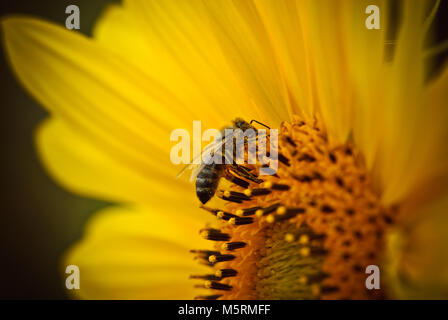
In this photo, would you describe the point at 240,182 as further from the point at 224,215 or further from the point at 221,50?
the point at 221,50

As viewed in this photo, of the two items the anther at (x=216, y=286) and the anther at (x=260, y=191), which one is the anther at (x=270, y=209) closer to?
the anther at (x=260, y=191)

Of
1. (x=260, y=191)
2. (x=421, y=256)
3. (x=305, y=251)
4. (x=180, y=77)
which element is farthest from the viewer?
(x=180, y=77)

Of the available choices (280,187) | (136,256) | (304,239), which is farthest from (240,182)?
(136,256)

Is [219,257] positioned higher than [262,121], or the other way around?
[262,121]

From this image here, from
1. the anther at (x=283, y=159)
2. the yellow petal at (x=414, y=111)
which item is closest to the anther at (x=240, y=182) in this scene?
the anther at (x=283, y=159)

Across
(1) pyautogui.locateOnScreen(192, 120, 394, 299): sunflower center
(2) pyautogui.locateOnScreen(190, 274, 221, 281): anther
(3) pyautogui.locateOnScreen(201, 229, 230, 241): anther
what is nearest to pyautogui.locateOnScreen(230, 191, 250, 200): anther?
(1) pyautogui.locateOnScreen(192, 120, 394, 299): sunflower center

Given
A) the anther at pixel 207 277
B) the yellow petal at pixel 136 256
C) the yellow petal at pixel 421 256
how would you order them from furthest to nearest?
the yellow petal at pixel 136 256, the anther at pixel 207 277, the yellow petal at pixel 421 256

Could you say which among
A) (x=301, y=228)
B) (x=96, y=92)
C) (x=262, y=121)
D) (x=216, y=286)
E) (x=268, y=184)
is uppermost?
(x=96, y=92)
